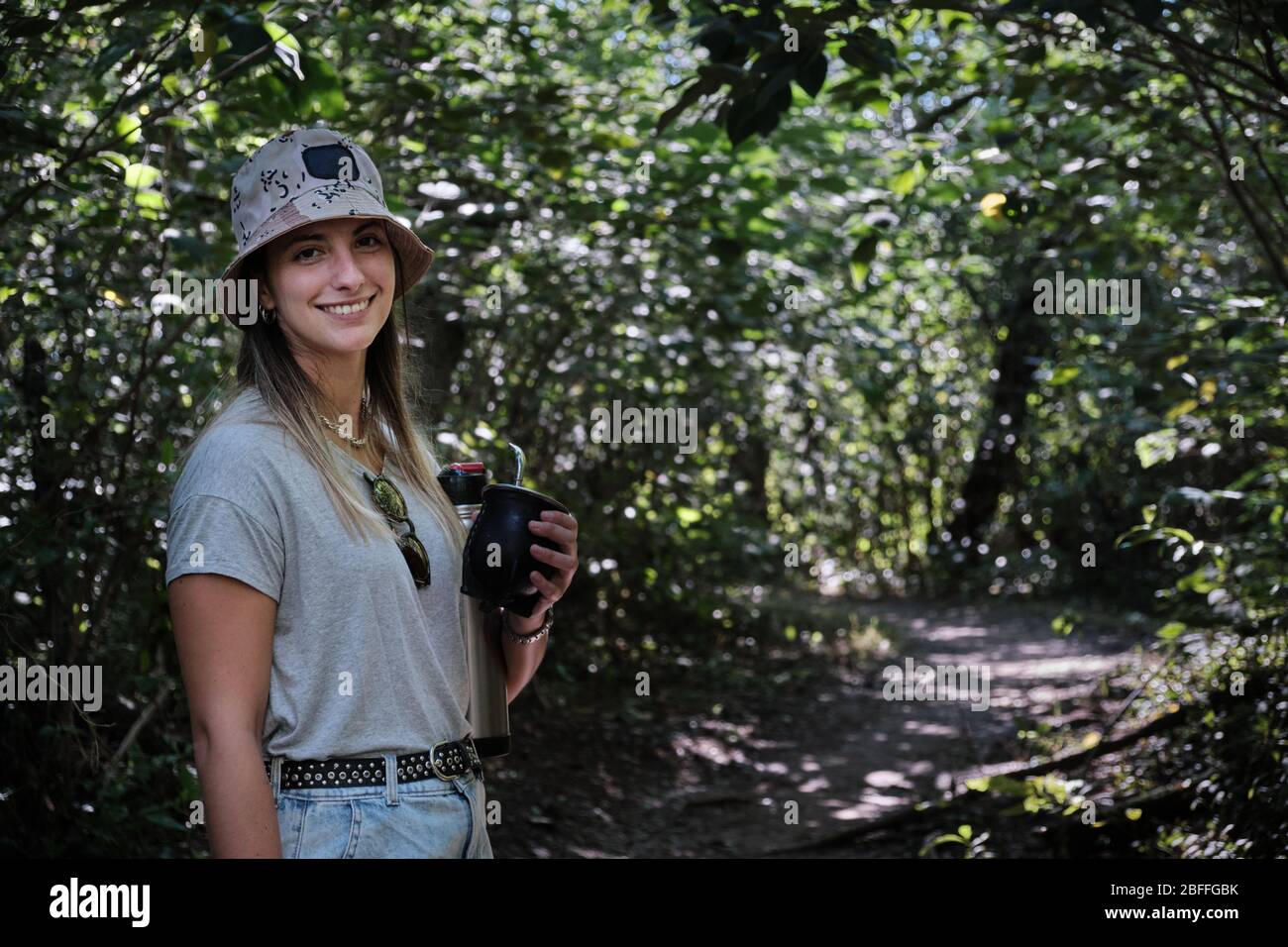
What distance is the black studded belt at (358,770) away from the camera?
171cm

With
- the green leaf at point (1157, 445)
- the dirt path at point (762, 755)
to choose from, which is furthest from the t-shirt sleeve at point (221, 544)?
the green leaf at point (1157, 445)

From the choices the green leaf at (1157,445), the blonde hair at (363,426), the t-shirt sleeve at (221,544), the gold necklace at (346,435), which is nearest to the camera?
the t-shirt sleeve at (221,544)

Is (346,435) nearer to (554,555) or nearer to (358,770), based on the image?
(554,555)

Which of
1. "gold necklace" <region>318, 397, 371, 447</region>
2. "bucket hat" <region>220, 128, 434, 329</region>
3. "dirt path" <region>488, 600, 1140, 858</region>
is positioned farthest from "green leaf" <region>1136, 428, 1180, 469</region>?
"bucket hat" <region>220, 128, 434, 329</region>

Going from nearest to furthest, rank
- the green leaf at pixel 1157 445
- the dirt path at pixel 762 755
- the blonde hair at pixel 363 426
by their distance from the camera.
→ the blonde hair at pixel 363 426
the green leaf at pixel 1157 445
the dirt path at pixel 762 755

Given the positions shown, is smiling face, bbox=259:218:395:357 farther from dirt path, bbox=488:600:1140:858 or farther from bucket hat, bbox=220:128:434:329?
dirt path, bbox=488:600:1140:858

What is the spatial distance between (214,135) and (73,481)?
137 cm

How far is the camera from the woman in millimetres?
1633

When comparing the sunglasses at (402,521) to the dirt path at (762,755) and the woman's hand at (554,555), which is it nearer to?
the woman's hand at (554,555)

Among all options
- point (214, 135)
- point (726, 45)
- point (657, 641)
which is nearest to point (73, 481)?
point (214, 135)

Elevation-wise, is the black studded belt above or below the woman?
below

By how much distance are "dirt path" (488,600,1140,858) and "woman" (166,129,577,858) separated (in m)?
3.75

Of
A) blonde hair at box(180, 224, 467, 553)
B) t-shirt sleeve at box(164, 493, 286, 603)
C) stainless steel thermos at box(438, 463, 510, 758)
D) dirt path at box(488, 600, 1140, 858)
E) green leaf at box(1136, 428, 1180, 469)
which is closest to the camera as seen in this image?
t-shirt sleeve at box(164, 493, 286, 603)
